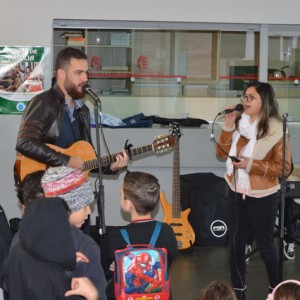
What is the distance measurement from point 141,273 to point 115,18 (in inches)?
160

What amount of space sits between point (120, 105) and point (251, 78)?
1407 millimetres

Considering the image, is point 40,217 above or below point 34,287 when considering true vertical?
above

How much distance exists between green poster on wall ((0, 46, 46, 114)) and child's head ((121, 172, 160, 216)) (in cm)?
344

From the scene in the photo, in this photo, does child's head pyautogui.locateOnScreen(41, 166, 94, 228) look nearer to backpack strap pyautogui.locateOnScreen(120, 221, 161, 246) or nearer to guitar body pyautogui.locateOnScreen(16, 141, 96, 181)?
backpack strap pyautogui.locateOnScreen(120, 221, 161, 246)

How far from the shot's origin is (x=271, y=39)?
7195mm

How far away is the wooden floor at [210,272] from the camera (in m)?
5.32

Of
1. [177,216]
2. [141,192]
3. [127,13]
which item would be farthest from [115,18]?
[141,192]

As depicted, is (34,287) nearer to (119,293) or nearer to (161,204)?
(119,293)

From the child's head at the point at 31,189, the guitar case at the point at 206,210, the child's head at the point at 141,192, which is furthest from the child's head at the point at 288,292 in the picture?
the guitar case at the point at 206,210

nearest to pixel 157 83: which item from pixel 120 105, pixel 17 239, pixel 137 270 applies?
pixel 120 105

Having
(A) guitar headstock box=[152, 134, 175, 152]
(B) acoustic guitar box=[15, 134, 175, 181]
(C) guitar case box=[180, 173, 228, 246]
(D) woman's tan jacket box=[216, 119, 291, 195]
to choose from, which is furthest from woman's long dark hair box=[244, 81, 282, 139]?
(C) guitar case box=[180, 173, 228, 246]

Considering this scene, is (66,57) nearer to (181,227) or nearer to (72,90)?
(72,90)

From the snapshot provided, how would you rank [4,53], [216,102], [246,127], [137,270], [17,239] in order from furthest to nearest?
1. [216,102]
2. [4,53]
3. [246,127]
4. [137,270]
5. [17,239]

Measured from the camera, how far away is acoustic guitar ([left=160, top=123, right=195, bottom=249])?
643 centimetres
